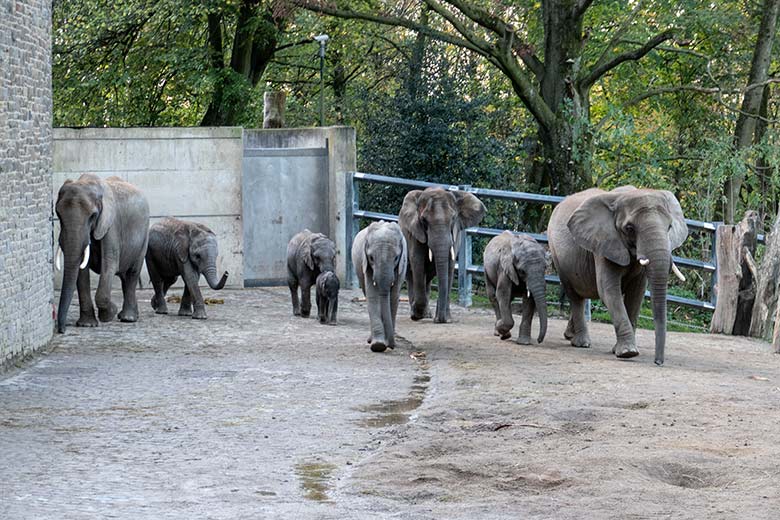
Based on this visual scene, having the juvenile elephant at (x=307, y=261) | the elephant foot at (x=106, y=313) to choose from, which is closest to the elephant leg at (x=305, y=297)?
the juvenile elephant at (x=307, y=261)

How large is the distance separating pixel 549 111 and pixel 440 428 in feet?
44.7

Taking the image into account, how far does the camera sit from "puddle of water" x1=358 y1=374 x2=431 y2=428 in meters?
10.0

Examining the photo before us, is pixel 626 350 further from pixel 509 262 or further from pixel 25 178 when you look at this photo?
pixel 25 178

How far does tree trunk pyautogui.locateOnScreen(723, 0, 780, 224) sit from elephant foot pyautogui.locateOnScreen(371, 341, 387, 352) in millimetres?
11241

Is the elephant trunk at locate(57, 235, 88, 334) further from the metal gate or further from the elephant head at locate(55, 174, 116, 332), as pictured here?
the metal gate

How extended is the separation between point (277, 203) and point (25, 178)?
7703 millimetres

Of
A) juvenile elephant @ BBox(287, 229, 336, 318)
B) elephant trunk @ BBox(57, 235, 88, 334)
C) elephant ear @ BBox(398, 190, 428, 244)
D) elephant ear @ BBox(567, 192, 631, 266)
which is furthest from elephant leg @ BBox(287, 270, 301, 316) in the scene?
elephant ear @ BBox(567, 192, 631, 266)

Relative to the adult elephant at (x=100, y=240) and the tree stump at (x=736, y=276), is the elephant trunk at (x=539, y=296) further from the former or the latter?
the adult elephant at (x=100, y=240)

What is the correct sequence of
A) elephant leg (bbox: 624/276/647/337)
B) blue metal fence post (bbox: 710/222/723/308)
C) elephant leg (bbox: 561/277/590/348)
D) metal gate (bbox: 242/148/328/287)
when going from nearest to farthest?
elephant leg (bbox: 624/276/647/337)
elephant leg (bbox: 561/277/590/348)
blue metal fence post (bbox: 710/222/723/308)
metal gate (bbox: 242/148/328/287)

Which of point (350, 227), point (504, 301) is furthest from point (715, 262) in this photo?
point (350, 227)

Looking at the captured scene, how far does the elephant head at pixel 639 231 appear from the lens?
506 inches

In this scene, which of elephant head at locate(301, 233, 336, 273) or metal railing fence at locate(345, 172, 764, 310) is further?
metal railing fence at locate(345, 172, 764, 310)

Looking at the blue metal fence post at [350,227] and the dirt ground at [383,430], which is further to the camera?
the blue metal fence post at [350,227]

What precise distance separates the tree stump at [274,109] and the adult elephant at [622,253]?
27.9 feet
